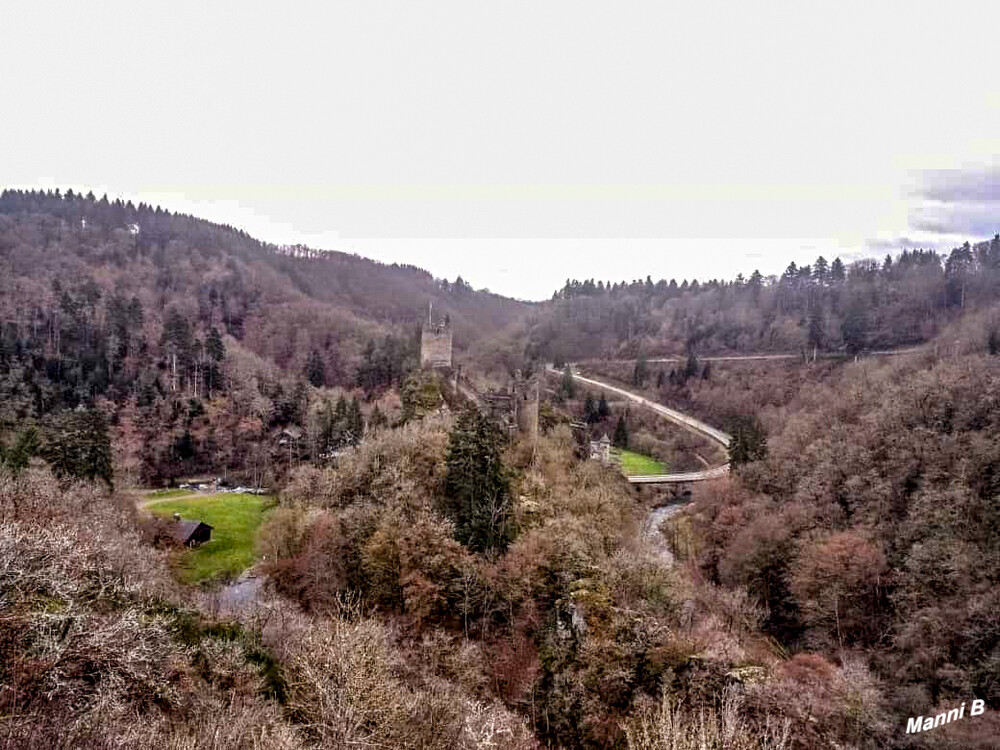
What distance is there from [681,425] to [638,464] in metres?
12.9

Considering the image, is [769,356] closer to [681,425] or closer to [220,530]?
[681,425]

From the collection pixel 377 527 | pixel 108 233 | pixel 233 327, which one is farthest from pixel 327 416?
pixel 108 233

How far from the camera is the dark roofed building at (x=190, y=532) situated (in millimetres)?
38562

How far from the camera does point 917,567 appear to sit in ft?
101

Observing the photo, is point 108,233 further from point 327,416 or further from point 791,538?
point 791,538

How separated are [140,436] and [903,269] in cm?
12160

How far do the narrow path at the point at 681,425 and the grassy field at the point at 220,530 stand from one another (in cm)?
3197

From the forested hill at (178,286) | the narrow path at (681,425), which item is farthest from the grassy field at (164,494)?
the narrow path at (681,425)

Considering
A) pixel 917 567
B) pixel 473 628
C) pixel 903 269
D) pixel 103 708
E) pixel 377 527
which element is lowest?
pixel 473 628

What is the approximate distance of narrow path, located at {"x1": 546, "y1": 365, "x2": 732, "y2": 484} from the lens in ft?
184

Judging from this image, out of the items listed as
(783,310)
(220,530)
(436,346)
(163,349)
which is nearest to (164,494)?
(220,530)

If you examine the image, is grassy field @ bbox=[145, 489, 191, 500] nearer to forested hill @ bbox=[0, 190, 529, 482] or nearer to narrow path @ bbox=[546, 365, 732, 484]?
forested hill @ bbox=[0, 190, 529, 482]

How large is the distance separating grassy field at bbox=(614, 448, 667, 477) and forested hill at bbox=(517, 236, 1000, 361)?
37.7 m

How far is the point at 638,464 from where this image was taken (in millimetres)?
66062
